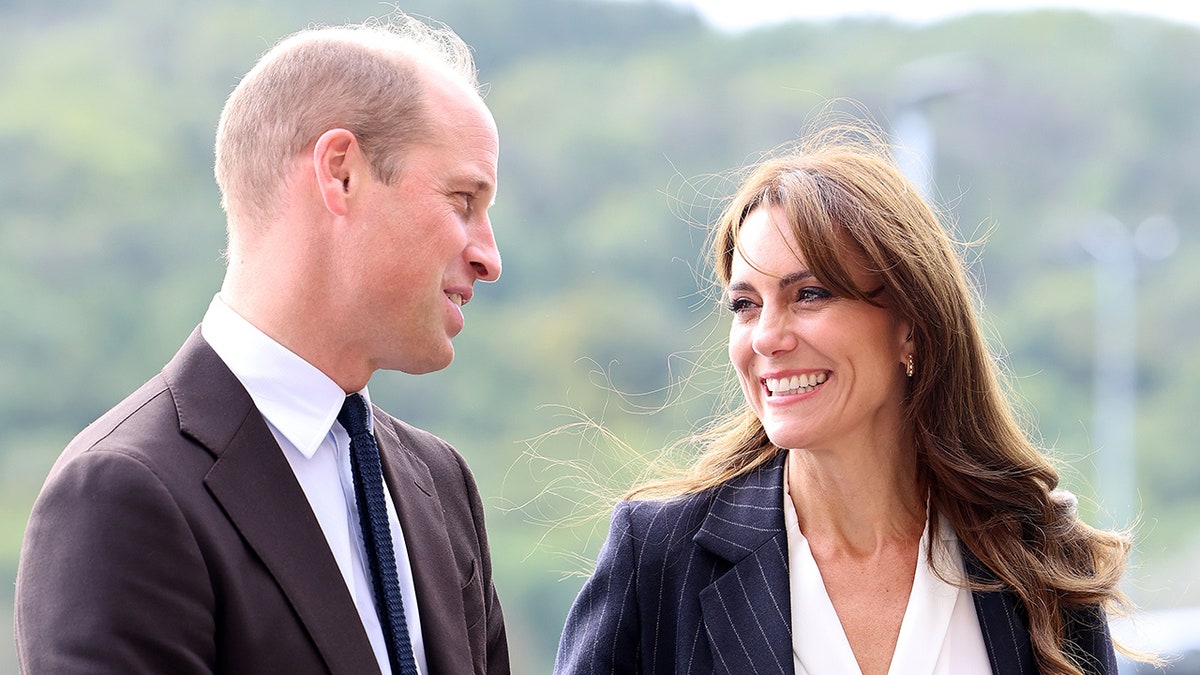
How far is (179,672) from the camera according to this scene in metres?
1.69

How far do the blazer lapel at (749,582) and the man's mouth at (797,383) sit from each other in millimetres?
281

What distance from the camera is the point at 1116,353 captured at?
22.8 meters

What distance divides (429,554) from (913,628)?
1023mm

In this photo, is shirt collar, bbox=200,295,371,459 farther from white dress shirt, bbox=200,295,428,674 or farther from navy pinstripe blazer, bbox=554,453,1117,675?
navy pinstripe blazer, bbox=554,453,1117,675

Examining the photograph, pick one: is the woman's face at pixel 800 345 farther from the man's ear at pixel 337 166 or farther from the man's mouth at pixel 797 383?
the man's ear at pixel 337 166

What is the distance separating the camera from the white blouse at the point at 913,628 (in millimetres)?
2631

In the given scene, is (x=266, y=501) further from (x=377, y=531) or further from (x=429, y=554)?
(x=429, y=554)

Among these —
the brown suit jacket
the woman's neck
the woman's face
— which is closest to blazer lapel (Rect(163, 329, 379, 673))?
the brown suit jacket

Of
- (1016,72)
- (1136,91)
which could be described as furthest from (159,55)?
(1136,91)

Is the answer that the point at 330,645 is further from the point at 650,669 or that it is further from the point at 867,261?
the point at 867,261

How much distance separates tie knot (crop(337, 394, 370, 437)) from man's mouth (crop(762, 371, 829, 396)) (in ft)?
2.90

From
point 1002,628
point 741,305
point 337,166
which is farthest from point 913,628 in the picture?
point 337,166

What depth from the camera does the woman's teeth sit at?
266 centimetres

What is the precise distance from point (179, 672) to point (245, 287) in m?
0.59
